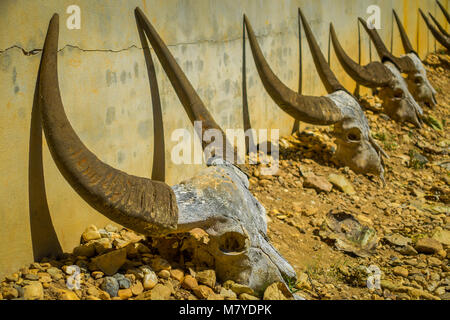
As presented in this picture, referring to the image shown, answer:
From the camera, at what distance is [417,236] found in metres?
4.63

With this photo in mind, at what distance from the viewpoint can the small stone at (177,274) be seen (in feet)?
10.7

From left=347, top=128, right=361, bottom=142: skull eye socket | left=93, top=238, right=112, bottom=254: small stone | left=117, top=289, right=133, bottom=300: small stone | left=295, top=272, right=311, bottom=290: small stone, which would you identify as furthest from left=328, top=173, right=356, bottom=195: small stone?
left=117, top=289, right=133, bottom=300: small stone

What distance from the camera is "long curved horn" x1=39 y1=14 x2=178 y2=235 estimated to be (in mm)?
2900

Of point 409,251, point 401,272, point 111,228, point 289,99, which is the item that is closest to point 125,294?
point 111,228

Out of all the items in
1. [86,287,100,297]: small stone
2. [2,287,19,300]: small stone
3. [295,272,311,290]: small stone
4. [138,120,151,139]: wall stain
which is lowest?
[295,272,311,290]: small stone

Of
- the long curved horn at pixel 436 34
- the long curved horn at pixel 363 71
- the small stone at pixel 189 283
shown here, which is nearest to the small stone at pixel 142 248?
the small stone at pixel 189 283

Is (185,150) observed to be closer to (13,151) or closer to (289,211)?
(289,211)

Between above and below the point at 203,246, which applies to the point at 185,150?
above

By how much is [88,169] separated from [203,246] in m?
0.96

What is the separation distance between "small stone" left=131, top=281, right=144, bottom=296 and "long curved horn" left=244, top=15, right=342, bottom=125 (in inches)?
101

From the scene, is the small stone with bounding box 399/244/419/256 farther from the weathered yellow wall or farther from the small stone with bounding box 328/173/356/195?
the weathered yellow wall

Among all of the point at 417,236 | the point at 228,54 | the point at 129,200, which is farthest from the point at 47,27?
the point at 417,236

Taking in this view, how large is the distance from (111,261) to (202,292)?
585 millimetres

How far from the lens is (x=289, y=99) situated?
5.13 m
